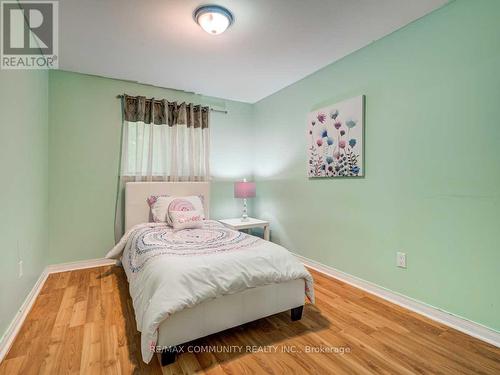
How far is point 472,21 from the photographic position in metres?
1.84

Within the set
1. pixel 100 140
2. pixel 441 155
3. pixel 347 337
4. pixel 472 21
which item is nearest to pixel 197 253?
pixel 347 337

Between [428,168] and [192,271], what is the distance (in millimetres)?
2002

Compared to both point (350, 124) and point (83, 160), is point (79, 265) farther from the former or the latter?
point (350, 124)

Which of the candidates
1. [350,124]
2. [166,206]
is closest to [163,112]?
[166,206]

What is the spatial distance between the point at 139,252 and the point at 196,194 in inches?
63.1

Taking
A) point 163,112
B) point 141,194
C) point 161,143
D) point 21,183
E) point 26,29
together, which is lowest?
point 141,194

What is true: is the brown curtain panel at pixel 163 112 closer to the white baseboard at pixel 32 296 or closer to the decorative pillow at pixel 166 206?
the decorative pillow at pixel 166 206

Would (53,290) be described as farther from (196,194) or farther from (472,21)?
(472,21)

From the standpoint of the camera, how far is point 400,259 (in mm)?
2299

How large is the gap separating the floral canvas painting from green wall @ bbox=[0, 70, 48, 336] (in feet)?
9.18

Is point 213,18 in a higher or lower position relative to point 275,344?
higher

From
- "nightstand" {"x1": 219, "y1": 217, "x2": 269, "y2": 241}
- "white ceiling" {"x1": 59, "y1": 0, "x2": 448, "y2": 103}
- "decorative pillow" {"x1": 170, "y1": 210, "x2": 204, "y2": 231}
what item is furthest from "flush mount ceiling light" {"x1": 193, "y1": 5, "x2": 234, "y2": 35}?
"nightstand" {"x1": 219, "y1": 217, "x2": 269, "y2": 241}

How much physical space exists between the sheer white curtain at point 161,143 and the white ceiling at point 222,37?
0.40 m

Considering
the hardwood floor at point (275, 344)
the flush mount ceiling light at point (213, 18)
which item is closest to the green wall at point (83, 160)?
the hardwood floor at point (275, 344)
